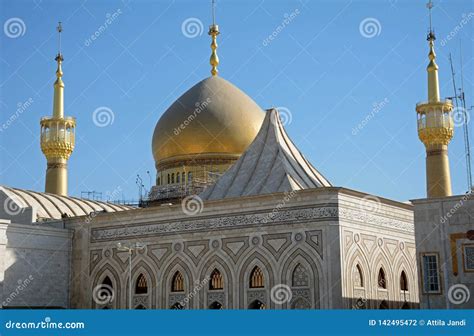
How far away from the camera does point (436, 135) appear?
97.9 ft

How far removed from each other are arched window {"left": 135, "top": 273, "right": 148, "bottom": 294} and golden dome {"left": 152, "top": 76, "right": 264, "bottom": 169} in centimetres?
700

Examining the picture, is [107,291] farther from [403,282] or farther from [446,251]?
[446,251]

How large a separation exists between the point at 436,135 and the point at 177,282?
42.3 feet

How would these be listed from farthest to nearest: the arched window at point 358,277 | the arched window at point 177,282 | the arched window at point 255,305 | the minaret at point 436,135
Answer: the minaret at point 436,135
the arched window at point 177,282
the arched window at point 255,305
the arched window at point 358,277

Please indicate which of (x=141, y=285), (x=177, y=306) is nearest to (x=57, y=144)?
(x=141, y=285)

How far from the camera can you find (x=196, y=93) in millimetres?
30734

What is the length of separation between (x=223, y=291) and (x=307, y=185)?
3881 millimetres

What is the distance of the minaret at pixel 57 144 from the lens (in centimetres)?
3241

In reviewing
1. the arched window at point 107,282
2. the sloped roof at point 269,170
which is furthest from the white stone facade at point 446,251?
the arched window at point 107,282

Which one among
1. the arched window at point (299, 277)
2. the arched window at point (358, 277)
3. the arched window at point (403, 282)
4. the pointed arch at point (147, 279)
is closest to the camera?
the arched window at point (299, 277)

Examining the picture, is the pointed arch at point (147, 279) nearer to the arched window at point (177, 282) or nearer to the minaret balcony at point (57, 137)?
the arched window at point (177, 282)

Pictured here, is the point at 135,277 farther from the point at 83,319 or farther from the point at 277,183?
the point at 83,319

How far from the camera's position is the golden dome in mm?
29125

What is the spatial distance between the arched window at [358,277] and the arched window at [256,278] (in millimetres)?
2488
